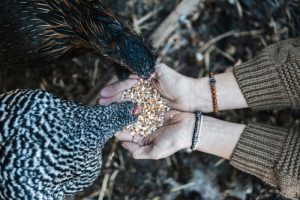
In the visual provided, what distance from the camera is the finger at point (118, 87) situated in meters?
2.07

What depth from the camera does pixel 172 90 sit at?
80.8 inches

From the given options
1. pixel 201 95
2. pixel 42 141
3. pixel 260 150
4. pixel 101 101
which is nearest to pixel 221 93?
pixel 201 95

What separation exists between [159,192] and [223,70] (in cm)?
81

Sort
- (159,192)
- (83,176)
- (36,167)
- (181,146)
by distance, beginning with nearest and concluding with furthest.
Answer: (36,167)
(83,176)
(181,146)
(159,192)

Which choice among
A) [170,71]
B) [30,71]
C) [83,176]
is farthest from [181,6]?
[83,176]

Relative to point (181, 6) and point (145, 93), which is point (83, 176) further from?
point (181, 6)

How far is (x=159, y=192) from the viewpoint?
8.23 feet

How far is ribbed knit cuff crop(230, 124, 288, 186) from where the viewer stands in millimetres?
1880

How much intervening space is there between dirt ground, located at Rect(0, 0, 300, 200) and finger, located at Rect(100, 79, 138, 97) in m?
0.37

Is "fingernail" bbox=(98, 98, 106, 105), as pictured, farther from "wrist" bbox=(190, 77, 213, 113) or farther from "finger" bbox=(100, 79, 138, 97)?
"wrist" bbox=(190, 77, 213, 113)

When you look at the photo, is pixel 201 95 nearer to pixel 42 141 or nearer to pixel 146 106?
pixel 146 106

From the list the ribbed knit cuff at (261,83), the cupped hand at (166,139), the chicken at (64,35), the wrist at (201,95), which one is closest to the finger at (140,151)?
the cupped hand at (166,139)

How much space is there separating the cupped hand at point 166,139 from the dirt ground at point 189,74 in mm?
382

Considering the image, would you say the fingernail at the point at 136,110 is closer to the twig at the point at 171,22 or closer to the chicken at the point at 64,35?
the chicken at the point at 64,35
